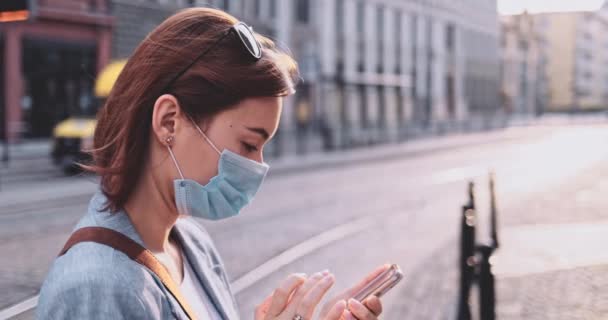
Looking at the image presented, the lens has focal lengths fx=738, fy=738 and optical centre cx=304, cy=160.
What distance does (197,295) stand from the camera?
6.07ft

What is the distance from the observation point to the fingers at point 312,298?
60.7 inches

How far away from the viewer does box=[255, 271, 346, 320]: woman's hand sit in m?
1.54

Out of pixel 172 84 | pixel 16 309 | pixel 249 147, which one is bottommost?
pixel 16 309

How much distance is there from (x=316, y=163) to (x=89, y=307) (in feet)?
64.2

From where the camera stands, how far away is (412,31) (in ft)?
176

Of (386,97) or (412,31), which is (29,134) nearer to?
(386,97)

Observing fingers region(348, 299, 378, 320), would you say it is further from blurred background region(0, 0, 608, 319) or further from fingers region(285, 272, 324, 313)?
blurred background region(0, 0, 608, 319)

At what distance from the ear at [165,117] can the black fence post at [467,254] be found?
2.98m

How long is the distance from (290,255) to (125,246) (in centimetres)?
625

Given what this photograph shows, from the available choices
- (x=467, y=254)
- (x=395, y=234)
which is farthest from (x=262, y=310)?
(x=395, y=234)

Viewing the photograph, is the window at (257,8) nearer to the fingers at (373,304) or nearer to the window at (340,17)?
the window at (340,17)

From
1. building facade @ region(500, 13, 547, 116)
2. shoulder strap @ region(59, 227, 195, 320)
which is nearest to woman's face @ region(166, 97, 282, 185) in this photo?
shoulder strap @ region(59, 227, 195, 320)

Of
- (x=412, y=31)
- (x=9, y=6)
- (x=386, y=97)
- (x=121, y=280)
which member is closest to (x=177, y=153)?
(x=121, y=280)

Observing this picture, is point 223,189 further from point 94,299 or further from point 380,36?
point 380,36
